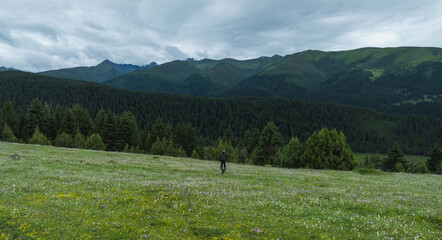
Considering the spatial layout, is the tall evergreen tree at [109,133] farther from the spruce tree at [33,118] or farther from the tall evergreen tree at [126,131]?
the spruce tree at [33,118]

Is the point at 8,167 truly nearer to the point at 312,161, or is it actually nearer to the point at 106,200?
the point at 106,200

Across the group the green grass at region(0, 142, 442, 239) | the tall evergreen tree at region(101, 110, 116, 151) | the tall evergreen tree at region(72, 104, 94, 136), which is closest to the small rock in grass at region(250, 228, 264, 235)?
the green grass at region(0, 142, 442, 239)

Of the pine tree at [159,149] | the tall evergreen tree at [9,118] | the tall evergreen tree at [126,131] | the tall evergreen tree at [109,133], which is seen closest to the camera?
the tall evergreen tree at [9,118]

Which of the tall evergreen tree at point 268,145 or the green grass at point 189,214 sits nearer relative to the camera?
the green grass at point 189,214

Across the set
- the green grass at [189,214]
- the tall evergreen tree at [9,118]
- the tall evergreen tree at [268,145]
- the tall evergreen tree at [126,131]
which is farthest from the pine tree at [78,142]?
the green grass at [189,214]

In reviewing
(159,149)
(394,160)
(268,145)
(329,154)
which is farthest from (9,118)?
(394,160)

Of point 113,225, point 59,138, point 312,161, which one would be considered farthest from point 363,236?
point 59,138

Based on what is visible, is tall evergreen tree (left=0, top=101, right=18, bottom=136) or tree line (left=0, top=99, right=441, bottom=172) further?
tall evergreen tree (left=0, top=101, right=18, bottom=136)

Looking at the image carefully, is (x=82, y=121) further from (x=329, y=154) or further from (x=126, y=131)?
(x=329, y=154)

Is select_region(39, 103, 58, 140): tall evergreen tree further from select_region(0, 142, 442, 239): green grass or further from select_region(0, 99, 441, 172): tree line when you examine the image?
select_region(0, 142, 442, 239): green grass

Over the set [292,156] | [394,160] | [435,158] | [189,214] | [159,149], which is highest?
[189,214]

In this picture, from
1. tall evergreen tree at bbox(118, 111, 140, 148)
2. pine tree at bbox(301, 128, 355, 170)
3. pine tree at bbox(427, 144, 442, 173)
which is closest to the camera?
pine tree at bbox(301, 128, 355, 170)

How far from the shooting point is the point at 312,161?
55.8 m

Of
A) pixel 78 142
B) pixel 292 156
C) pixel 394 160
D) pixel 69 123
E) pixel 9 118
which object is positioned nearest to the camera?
pixel 292 156
